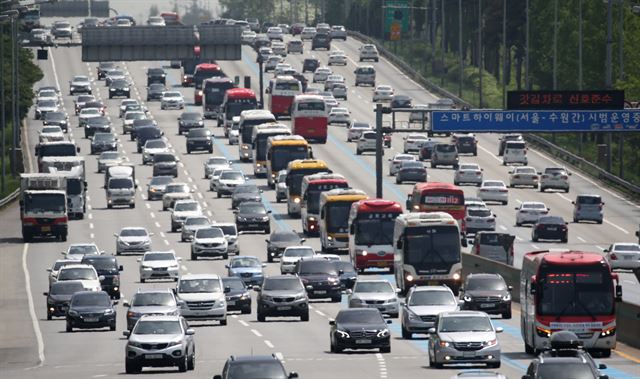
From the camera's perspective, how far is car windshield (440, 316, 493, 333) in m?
46.8

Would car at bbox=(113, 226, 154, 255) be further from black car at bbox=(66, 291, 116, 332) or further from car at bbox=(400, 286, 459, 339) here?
car at bbox=(400, 286, 459, 339)

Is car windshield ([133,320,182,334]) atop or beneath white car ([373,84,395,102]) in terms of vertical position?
atop

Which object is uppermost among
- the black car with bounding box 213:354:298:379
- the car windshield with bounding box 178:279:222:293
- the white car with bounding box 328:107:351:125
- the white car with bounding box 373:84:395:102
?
the black car with bounding box 213:354:298:379

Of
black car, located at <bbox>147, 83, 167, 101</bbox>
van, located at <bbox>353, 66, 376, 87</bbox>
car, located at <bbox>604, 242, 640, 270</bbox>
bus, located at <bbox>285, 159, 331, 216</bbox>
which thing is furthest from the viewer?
van, located at <bbox>353, 66, 376, 87</bbox>

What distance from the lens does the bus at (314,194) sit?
95.9 meters

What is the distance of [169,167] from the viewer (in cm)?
12131

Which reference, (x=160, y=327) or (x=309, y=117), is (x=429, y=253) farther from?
(x=309, y=117)

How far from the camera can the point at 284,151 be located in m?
114

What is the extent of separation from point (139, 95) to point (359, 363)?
12849 centimetres

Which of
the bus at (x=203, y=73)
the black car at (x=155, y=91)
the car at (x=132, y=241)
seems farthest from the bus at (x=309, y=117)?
the car at (x=132, y=241)

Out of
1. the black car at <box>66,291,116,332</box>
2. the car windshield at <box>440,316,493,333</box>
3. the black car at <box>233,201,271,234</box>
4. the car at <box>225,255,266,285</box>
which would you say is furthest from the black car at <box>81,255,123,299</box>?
the black car at <box>233,201,271,234</box>

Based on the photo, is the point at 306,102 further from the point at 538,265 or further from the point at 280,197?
the point at 538,265

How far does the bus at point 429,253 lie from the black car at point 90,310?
44.0ft

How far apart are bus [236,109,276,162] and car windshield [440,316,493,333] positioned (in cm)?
8067
